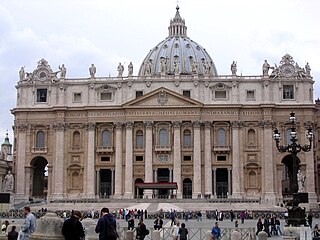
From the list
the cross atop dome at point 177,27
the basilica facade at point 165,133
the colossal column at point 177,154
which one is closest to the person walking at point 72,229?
the basilica facade at point 165,133

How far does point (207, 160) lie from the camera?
77875mm

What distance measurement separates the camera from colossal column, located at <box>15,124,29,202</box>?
78938 mm

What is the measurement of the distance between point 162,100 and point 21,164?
20793 mm

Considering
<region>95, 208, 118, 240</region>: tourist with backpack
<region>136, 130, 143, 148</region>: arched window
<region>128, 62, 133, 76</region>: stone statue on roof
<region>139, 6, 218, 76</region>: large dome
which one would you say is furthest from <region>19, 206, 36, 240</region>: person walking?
<region>139, 6, 218, 76</region>: large dome

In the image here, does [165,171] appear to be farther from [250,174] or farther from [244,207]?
[244,207]

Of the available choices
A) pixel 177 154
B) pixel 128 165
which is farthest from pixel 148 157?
pixel 177 154

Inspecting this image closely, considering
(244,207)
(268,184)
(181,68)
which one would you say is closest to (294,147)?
(244,207)

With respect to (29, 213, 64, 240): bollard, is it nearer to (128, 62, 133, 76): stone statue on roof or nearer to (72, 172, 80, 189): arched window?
(72, 172, 80, 189): arched window

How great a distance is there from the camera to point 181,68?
4363 inches

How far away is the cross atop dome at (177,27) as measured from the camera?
122 meters

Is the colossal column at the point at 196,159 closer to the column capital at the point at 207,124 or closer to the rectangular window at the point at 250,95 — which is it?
the column capital at the point at 207,124

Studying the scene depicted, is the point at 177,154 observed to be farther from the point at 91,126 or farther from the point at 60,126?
the point at 60,126

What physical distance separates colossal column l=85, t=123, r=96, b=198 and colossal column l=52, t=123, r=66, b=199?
3.46 metres

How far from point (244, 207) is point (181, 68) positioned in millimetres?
51895
